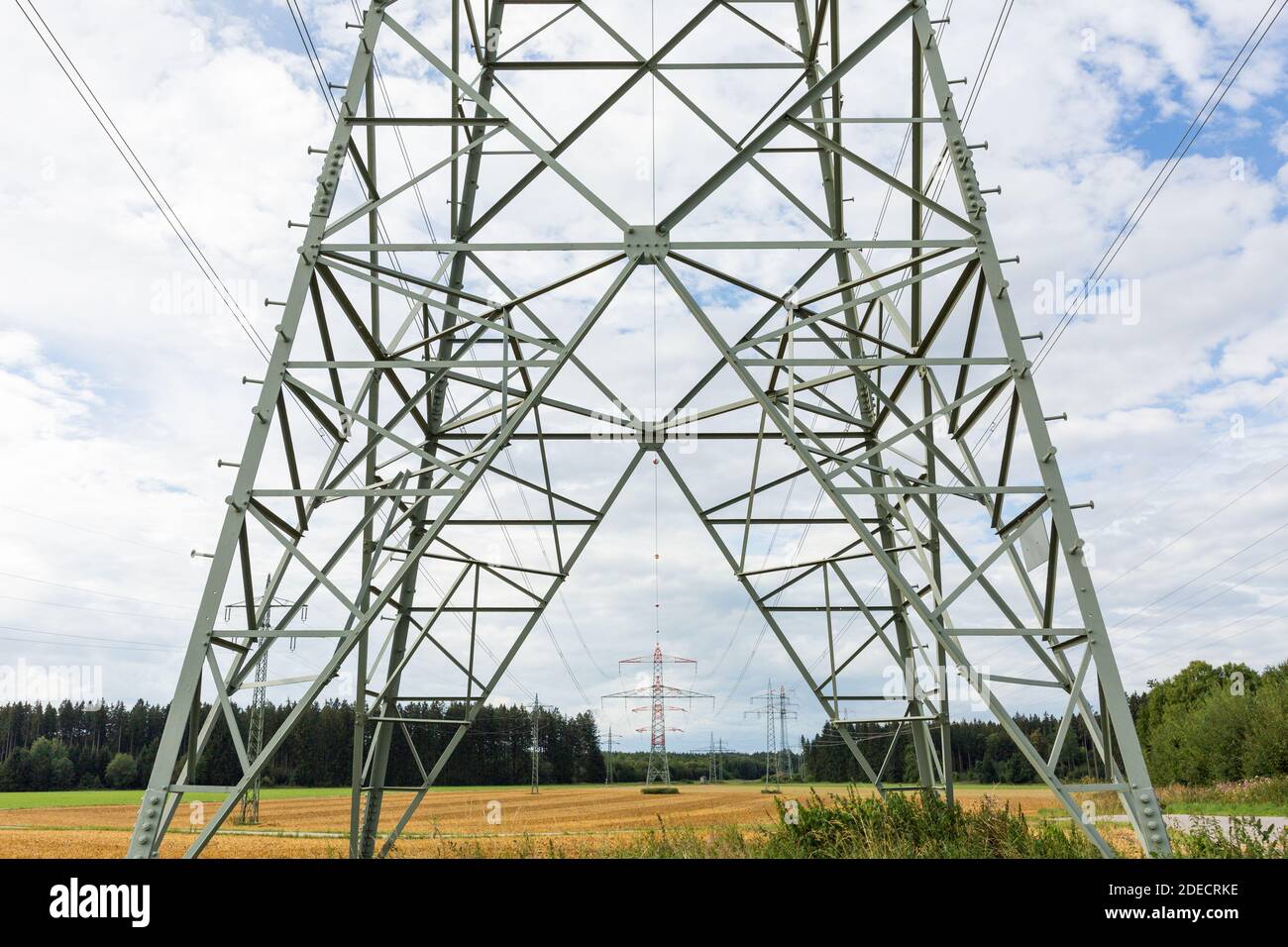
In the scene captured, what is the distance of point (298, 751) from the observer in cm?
8919

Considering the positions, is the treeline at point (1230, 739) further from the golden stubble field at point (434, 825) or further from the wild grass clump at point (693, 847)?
the wild grass clump at point (693, 847)

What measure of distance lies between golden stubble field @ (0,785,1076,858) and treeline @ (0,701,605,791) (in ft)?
62.5

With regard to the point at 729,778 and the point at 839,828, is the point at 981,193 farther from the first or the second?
the point at 729,778

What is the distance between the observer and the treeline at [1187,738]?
39.9 m

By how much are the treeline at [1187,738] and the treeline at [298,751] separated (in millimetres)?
27149

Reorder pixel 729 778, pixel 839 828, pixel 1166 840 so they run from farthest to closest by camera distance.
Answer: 1. pixel 729 778
2. pixel 839 828
3. pixel 1166 840

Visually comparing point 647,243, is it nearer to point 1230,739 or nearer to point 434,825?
point 434,825

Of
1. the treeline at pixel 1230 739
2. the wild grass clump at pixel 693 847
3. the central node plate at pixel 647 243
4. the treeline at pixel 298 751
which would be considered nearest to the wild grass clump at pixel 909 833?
the wild grass clump at pixel 693 847

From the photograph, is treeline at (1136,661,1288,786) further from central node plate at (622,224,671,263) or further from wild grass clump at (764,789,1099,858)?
central node plate at (622,224,671,263)

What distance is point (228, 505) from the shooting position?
10.5 metres

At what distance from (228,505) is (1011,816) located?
450 inches

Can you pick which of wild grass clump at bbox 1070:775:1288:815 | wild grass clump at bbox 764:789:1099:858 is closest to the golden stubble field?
wild grass clump at bbox 764:789:1099:858

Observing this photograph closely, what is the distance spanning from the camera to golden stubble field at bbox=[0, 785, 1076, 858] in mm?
19969
